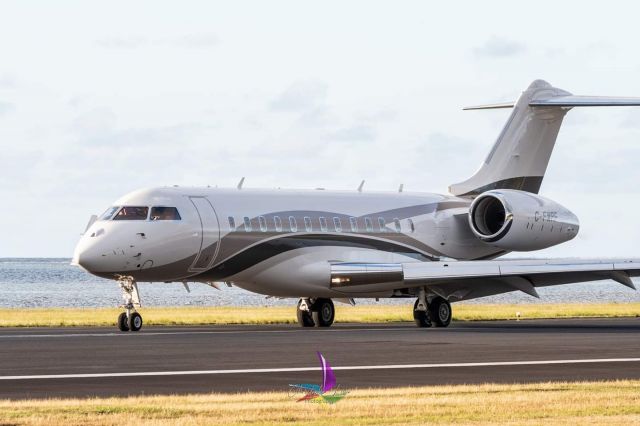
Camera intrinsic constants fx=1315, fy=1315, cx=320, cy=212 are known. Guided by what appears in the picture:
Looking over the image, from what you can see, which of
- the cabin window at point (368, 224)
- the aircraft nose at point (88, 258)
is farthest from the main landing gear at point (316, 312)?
the aircraft nose at point (88, 258)

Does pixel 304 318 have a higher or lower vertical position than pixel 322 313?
lower

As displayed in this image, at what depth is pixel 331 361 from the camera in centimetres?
2255

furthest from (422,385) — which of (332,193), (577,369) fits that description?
(332,193)

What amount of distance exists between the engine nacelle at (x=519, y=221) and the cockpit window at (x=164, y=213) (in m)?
9.78

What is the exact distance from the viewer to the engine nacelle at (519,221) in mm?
38250

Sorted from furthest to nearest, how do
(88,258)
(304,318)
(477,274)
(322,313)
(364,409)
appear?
1. (304,318)
2. (322,313)
3. (477,274)
4. (88,258)
5. (364,409)

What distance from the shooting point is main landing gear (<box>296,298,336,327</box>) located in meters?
38.6

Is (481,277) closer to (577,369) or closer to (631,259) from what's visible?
(631,259)

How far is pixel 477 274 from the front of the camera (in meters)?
35.4

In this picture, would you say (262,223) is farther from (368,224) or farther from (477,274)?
(477,274)

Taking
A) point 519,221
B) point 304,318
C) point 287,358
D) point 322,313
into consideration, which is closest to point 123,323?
point 304,318

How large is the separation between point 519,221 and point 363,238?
4.55m

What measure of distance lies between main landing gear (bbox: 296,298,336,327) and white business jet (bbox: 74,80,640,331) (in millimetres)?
29

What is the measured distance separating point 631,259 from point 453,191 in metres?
8.50
